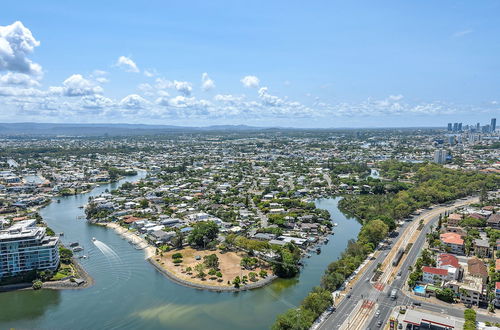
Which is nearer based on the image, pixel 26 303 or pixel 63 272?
pixel 26 303

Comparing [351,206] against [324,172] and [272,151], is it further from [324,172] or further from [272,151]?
[272,151]

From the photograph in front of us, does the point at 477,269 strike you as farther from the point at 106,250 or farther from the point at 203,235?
the point at 106,250

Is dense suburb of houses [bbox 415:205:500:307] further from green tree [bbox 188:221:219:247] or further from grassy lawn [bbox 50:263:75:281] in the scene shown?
grassy lawn [bbox 50:263:75:281]

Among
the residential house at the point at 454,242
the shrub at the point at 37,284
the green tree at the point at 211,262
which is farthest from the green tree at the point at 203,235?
the residential house at the point at 454,242

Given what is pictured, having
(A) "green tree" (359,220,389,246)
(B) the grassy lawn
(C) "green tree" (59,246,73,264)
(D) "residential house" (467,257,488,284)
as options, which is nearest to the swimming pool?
(D) "residential house" (467,257,488,284)

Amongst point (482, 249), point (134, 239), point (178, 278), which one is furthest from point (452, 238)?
point (134, 239)

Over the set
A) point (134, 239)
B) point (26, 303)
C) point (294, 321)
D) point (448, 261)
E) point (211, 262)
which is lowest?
point (26, 303)

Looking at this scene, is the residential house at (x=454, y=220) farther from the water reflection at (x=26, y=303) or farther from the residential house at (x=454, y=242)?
the water reflection at (x=26, y=303)

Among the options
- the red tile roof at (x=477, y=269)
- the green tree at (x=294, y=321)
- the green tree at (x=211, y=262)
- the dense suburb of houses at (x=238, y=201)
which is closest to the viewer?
the green tree at (x=294, y=321)
